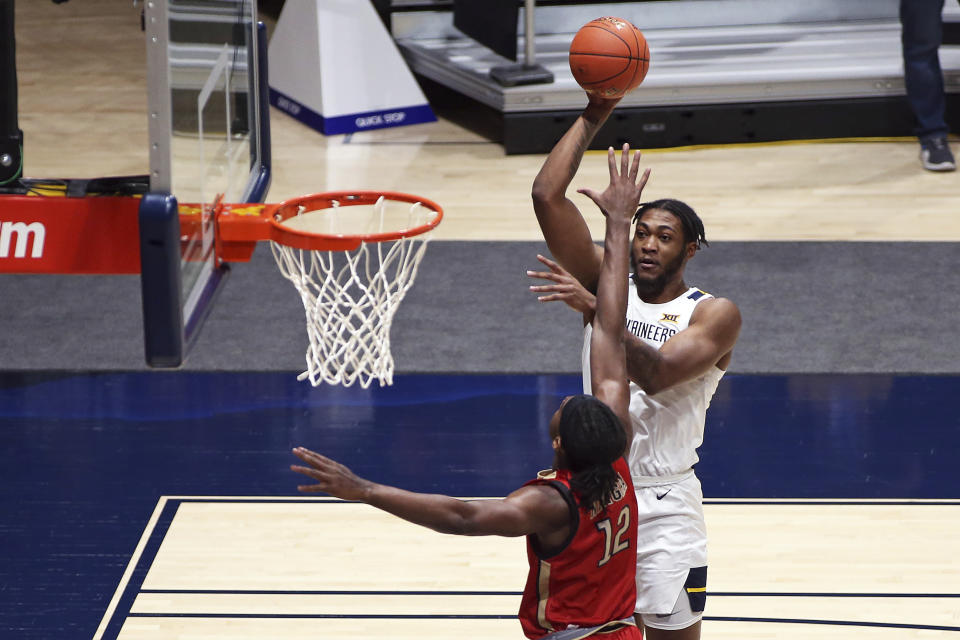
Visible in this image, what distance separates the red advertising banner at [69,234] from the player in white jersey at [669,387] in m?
1.14

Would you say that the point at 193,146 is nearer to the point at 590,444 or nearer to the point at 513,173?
the point at 590,444

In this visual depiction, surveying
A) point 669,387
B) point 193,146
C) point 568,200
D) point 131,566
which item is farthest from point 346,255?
point 669,387

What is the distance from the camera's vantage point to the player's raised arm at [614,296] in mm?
3250

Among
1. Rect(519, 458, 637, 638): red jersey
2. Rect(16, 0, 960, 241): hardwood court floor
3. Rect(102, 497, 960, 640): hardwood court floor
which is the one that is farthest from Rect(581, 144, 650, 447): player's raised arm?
Rect(16, 0, 960, 241): hardwood court floor

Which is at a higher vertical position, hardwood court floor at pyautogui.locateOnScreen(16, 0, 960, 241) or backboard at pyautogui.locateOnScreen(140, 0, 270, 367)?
backboard at pyautogui.locateOnScreen(140, 0, 270, 367)

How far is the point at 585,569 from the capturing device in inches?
124

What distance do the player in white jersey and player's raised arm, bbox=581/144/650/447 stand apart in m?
0.27

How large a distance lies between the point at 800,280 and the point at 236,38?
3717 mm

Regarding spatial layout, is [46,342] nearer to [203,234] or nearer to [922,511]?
[203,234]

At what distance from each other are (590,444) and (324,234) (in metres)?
1.75

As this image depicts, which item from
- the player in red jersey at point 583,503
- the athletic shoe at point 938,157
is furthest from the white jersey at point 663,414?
the athletic shoe at point 938,157

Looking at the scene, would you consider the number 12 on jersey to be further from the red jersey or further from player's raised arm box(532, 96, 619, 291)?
player's raised arm box(532, 96, 619, 291)

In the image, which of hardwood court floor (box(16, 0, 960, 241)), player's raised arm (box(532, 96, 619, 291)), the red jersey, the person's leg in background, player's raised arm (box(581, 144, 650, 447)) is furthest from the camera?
the person's leg in background

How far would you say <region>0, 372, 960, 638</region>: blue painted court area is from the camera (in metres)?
5.46
